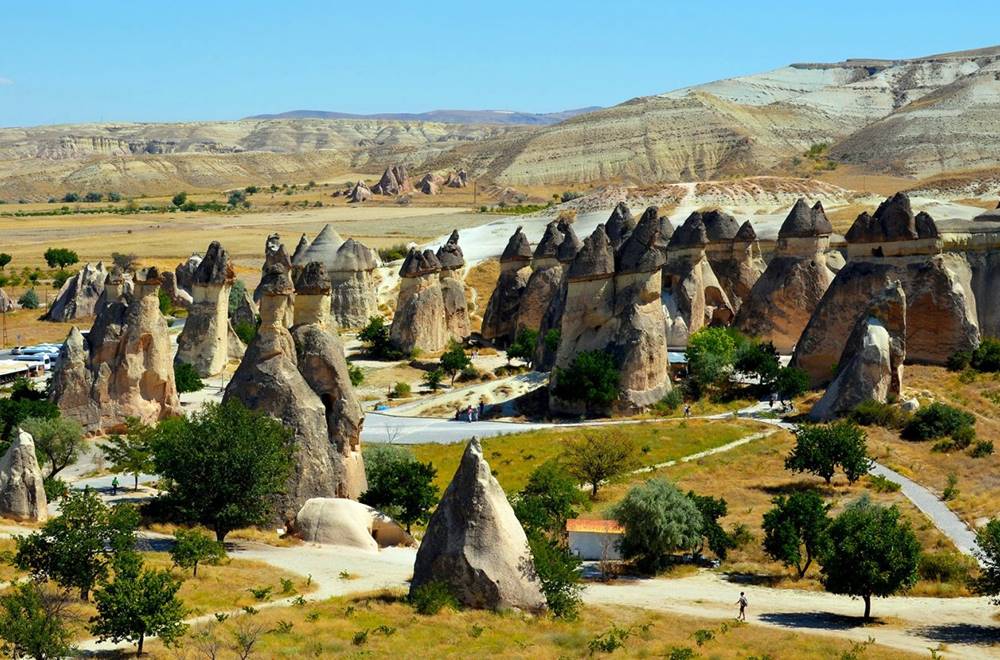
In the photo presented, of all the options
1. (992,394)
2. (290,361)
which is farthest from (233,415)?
(992,394)

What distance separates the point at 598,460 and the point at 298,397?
9.61 m

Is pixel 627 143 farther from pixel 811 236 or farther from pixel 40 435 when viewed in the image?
pixel 40 435

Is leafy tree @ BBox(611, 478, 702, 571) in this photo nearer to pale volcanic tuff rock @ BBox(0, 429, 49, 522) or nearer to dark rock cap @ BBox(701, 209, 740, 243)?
pale volcanic tuff rock @ BBox(0, 429, 49, 522)

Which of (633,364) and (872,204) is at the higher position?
(872,204)

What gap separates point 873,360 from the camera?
44000 mm

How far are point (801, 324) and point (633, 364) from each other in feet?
35.7

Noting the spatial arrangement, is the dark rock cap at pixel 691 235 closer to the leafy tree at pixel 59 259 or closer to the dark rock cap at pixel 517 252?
the dark rock cap at pixel 517 252

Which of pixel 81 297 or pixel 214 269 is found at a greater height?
pixel 214 269

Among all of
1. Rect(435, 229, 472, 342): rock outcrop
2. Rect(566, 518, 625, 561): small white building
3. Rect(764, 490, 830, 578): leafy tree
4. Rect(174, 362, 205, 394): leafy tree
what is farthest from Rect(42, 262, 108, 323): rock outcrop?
Rect(764, 490, 830, 578): leafy tree

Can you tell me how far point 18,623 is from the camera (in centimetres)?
2086

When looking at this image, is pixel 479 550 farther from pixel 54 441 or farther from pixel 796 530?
→ pixel 54 441

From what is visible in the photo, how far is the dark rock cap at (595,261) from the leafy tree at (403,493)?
18.4m

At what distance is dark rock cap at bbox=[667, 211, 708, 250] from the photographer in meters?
59.5

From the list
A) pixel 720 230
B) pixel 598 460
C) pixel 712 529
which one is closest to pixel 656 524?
pixel 712 529
